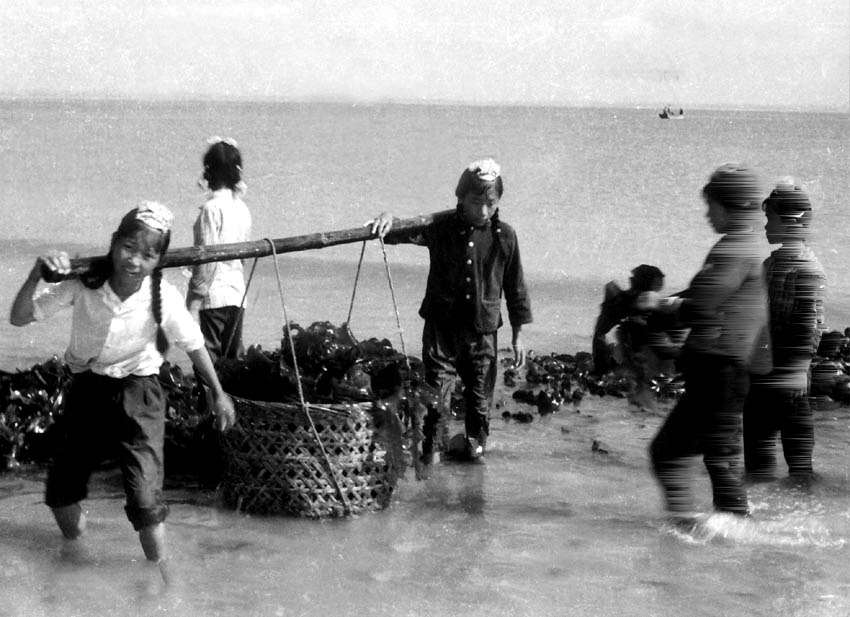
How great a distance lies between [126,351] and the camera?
4.71 metres

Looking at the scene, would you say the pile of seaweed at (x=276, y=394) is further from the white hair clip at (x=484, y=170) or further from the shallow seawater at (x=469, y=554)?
the white hair clip at (x=484, y=170)

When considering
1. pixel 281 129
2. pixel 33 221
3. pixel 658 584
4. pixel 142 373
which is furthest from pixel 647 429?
pixel 281 129

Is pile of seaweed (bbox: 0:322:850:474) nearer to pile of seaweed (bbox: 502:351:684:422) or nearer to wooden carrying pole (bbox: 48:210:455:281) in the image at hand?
wooden carrying pole (bbox: 48:210:455:281)

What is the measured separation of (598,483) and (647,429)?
1555 mm

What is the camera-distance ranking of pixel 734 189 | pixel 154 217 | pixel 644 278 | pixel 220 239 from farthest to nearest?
pixel 220 239
pixel 644 278
pixel 734 189
pixel 154 217

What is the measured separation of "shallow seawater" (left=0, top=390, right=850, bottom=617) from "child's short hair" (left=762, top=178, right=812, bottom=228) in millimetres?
1527

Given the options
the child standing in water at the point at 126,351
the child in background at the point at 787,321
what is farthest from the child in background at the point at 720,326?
the child standing in water at the point at 126,351

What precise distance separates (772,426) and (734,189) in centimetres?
184

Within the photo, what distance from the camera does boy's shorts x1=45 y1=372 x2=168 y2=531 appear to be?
472 cm

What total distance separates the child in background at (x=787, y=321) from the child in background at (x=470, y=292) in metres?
1.39

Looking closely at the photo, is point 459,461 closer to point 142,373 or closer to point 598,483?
point 598,483

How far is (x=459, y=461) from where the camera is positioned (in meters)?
6.91

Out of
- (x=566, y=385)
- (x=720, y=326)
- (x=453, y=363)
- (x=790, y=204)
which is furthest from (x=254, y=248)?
(x=566, y=385)

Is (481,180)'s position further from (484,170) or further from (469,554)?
(469,554)
